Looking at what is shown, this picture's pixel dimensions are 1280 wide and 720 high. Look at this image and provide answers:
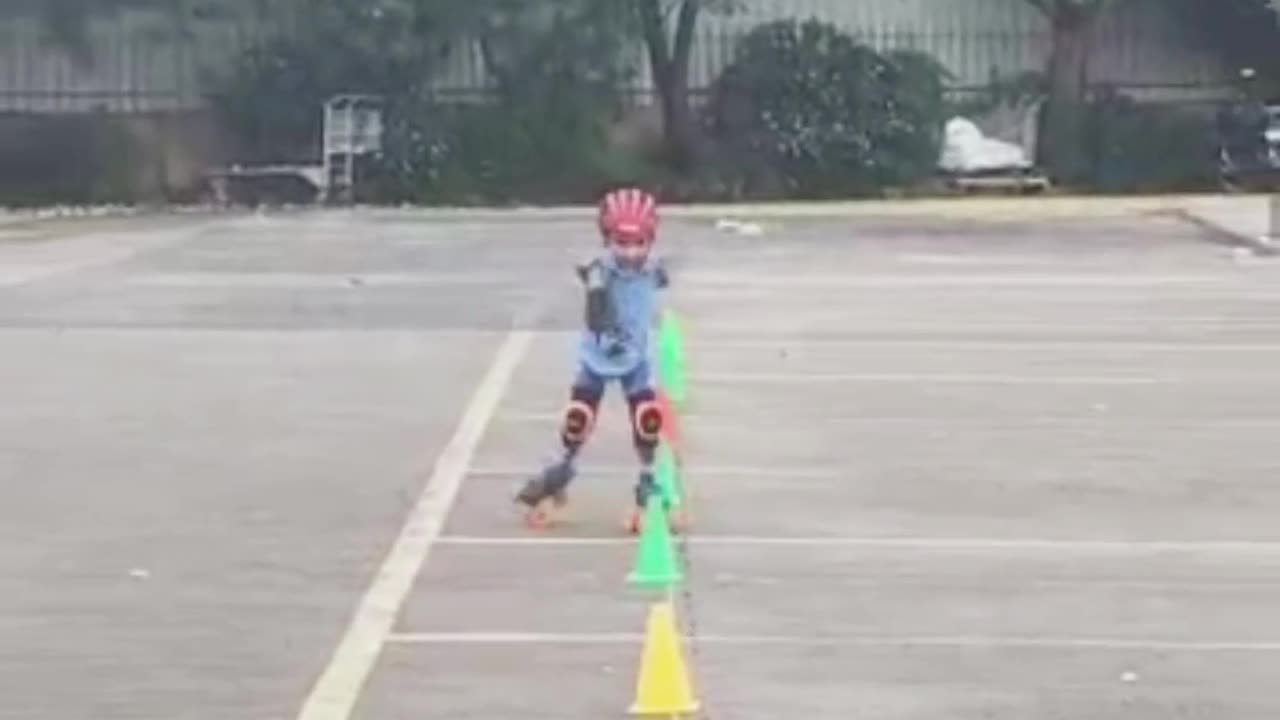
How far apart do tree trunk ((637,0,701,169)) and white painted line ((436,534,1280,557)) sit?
38.1 m

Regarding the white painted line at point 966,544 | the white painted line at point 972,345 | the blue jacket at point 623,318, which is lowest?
the white painted line at point 972,345

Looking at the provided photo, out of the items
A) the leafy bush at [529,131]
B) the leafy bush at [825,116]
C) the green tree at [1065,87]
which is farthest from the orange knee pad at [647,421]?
the green tree at [1065,87]

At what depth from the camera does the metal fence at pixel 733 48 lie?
5431cm

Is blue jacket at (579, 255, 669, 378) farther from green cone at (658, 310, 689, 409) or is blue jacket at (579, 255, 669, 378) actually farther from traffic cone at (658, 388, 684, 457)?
green cone at (658, 310, 689, 409)

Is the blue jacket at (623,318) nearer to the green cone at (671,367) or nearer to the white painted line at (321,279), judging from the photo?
the green cone at (671,367)

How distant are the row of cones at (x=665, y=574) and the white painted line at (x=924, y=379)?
1.34 meters

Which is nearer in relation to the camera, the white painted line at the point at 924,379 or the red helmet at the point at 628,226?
the red helmet at the point at 628,226

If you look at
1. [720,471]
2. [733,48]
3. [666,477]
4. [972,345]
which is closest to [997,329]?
[972,345]

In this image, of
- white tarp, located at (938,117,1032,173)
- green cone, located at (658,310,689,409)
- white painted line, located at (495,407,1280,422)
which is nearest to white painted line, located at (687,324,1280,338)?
green cone, located at (658,310,689,409)

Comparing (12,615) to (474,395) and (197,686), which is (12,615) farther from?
(474,395)

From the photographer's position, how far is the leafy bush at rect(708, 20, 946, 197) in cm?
5216

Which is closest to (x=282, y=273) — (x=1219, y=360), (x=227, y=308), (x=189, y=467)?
(x=227, y=308)

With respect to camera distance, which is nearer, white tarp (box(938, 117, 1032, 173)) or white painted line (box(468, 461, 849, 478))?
white painted line (box(468, 461, 849, 478))

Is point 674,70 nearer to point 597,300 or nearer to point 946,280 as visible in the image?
point 946,280
